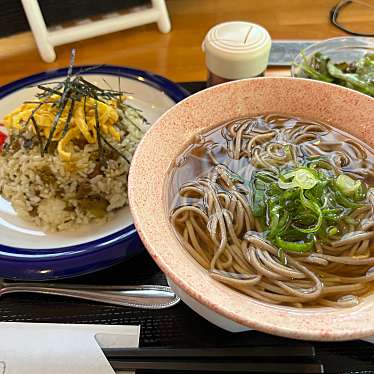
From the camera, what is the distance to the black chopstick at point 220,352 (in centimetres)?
102

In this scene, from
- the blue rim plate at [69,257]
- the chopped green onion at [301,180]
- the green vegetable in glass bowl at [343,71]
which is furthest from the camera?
the green vegetable in glass bowl at [343,71]

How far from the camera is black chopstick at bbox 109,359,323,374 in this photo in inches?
39.5

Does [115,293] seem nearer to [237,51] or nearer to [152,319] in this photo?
[152,319]

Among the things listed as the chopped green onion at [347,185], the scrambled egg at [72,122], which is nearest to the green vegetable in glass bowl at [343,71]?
the chopped green onion at [347,185]

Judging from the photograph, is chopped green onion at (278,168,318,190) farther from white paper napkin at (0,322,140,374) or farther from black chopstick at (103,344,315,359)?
white paper napkin at (0,322,140,374)

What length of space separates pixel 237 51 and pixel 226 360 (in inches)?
40.0

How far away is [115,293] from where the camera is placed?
1219 millimetres

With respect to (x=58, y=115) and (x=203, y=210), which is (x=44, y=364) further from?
(x=58, y=115)

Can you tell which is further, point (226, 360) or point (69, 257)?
point (69, 257)

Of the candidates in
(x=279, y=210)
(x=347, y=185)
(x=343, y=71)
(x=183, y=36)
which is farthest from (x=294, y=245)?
(x=183, y=36)

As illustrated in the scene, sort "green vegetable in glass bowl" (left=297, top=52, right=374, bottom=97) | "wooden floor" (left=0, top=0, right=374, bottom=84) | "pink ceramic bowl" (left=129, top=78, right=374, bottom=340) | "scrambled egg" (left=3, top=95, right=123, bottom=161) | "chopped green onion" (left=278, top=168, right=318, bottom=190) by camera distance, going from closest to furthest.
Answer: "pink ceramic bowl" (left=129, top=78, right=374, bottom=340), "chopped green onion" (left=278, top=168, right=318, bottom=190), "scrambled egg" (left=3, top=95, right=123, bottom=161), "green vegetable in glass bowl" (left=297, top=52, right=374, bottom=97), "wooden floor" (left=0, top=0, right=374, bottom=84)

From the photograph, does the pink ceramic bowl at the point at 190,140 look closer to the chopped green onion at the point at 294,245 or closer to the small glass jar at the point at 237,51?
the chopped green onion at the point at 294,245


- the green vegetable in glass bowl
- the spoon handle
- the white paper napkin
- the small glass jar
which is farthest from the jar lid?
the white paper napkin

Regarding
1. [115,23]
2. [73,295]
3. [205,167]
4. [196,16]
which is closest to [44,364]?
[73,295]
